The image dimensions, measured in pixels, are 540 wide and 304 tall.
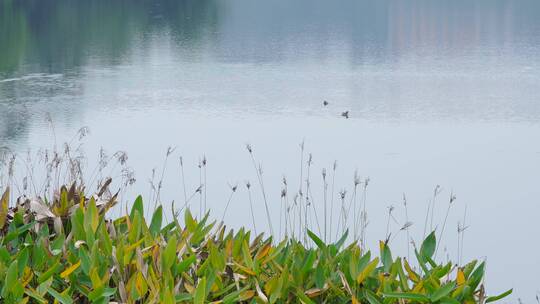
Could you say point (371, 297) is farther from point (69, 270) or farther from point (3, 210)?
point (3, 210)

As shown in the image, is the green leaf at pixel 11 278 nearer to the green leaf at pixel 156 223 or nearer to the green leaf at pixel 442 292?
the green leaf at pixel 156 223

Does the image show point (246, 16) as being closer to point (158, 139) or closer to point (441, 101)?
point (441, 101)

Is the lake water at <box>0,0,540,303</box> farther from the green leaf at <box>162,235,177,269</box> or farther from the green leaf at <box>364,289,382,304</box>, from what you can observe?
the green leaf at <box>162,235,177,269</box>

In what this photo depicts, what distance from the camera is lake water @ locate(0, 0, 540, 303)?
18.6 feet

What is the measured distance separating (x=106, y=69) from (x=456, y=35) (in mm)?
6496

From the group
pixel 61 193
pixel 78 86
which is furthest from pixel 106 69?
pixel 61 193

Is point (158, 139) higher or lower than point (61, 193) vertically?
lower

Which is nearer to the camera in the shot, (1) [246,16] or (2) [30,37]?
(2) [30,37]

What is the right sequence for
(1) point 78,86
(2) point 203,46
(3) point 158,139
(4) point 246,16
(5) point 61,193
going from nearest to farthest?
(5) point 61,193, (3) point 158,139, (1) point 78,86, (2) point 203,46, (4) point 246,16

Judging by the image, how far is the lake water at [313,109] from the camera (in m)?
5.67

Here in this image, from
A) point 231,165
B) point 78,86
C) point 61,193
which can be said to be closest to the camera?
point 61,193

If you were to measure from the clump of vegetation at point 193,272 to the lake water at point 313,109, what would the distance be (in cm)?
211

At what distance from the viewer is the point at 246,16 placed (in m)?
18.6

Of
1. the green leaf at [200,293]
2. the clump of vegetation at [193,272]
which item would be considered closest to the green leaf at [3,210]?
the clump of vegetation at [193,272]
